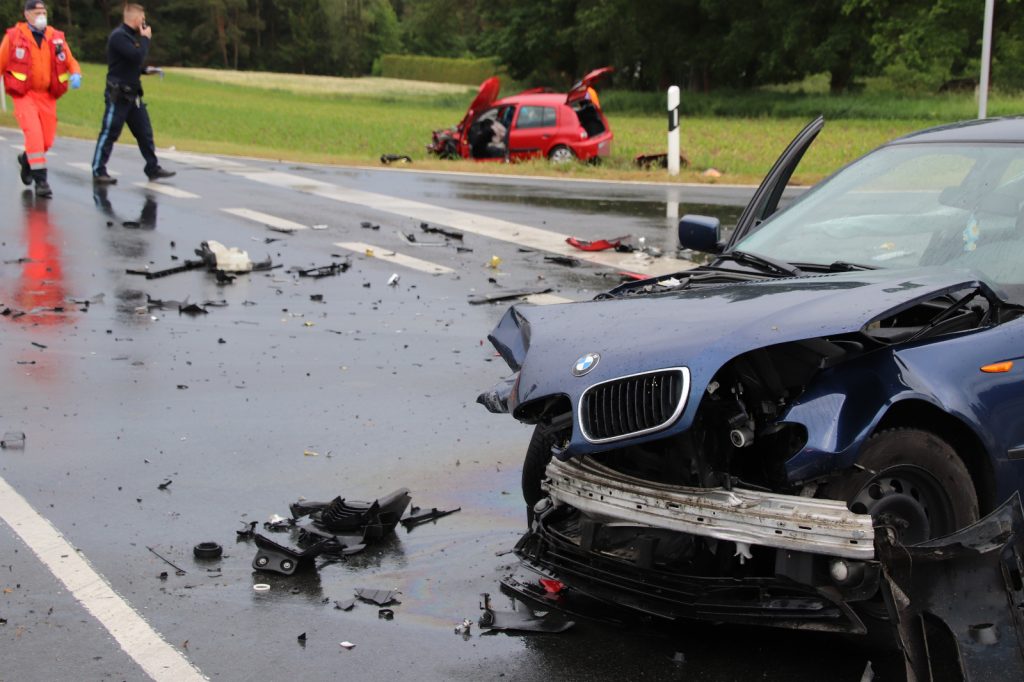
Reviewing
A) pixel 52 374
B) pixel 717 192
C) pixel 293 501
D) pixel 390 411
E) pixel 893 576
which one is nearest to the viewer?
pixel 893 576

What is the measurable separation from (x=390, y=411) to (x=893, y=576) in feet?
13.1

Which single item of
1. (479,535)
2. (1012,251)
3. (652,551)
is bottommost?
(479,535)

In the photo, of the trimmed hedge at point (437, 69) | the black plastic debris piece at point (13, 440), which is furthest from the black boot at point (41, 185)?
the trimmed hedge at point (437, 69)

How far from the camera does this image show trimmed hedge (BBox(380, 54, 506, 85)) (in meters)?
105

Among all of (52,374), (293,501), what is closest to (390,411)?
(293,501)

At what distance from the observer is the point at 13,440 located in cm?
662

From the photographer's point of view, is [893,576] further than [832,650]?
No

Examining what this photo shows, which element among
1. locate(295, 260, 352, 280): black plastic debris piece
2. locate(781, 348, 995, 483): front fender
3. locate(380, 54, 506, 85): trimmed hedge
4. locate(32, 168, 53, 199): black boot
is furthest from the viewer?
locate(380, 54, 506, 85): trimmed hedge

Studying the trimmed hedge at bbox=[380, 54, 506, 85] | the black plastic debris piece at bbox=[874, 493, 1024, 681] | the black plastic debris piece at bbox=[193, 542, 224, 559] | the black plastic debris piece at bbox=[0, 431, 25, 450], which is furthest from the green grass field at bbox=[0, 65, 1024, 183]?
the trimmed hedge at bbox=[380, 54, 506, 85]

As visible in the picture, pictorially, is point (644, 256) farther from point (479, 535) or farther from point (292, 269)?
point (479, 535)

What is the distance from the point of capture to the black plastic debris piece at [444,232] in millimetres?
13475

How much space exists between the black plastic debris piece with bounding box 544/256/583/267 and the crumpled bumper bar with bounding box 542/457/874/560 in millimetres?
8017

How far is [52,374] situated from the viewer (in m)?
7.99

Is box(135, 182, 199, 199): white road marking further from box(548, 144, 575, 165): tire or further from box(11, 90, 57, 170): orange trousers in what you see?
box(548, 144, 575, 165): tire
